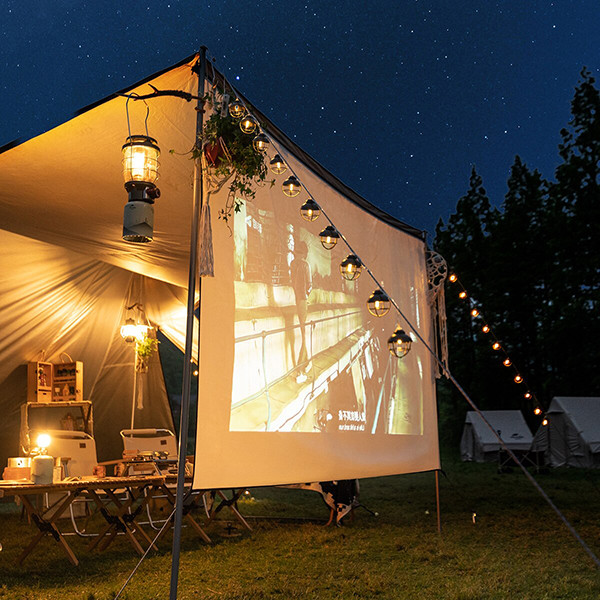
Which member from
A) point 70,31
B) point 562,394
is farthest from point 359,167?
point 70,31

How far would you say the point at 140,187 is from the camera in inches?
107

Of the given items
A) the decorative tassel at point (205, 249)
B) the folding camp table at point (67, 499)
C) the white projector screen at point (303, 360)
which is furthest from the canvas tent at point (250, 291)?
the folding camp table at point (67, 499)

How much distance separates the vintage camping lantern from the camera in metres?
2.68

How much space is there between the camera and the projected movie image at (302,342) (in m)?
3.35

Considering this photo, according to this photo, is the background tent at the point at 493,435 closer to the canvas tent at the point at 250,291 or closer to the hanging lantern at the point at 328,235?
the canvas tent at the point at 250,291

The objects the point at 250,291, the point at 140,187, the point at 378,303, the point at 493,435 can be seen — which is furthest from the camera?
the point at 493,435

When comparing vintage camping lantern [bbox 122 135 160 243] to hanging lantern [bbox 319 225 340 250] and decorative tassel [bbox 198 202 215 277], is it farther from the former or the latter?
hanging lantern [bbox 319 225 340 250]

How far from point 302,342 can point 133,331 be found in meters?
3.39

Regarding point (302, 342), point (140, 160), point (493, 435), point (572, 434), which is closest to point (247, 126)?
point (140, 160)

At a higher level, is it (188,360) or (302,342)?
(302,342)

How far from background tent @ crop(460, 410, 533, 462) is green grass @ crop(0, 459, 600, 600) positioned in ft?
18.8

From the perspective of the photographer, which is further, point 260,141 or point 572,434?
point 572,434

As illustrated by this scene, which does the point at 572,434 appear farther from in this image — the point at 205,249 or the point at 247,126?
the point at 247,126

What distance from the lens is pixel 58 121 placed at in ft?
9.93
